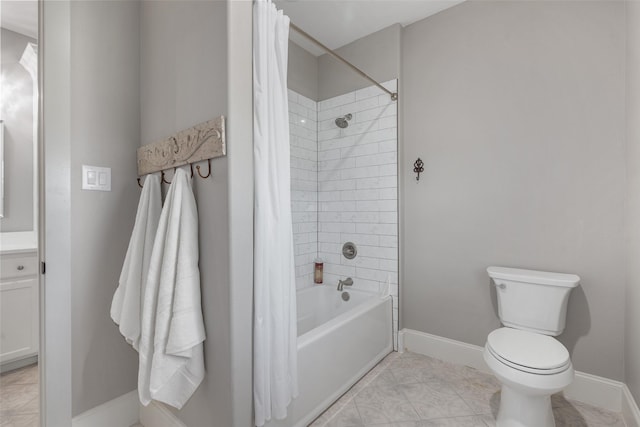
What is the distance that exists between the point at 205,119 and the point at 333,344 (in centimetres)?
142

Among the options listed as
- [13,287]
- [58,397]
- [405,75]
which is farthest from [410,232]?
[13,287]

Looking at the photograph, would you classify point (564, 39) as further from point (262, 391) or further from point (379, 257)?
point (262, 391)

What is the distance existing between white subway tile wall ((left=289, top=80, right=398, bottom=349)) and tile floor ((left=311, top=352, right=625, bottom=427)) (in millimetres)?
497

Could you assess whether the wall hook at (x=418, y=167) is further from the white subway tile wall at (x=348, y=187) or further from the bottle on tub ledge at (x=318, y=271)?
the bottle on tub ledge at (x=318, y=271)

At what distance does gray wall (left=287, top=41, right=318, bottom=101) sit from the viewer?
2.67 meters

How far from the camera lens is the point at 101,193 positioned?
1608mm

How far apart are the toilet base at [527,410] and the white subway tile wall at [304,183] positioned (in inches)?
67.0

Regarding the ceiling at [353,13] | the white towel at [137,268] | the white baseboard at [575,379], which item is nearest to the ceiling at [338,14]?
the ceiling at [353,13]

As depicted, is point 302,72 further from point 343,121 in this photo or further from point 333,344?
point 333,344

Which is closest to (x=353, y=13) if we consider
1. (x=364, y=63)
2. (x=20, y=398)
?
(x=364, y=63)

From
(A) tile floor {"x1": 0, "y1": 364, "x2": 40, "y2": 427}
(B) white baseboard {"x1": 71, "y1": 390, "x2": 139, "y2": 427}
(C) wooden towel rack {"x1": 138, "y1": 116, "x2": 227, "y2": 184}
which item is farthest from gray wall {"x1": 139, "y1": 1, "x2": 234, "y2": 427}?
(A) tile floor {"x1": 0, "y1": 364, "x2": 40, "y2": 427}

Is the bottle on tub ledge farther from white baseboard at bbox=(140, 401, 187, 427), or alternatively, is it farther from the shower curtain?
white baseboard at bbox=(140, 401, 187, 427)

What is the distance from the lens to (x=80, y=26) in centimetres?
153

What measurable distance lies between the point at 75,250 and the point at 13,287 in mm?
1098
